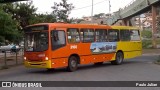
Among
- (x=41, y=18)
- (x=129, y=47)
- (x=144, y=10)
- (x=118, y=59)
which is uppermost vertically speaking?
(x=144, y=10)

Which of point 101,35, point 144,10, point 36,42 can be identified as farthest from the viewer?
point 144,10

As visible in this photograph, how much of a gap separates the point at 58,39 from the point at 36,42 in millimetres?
1263

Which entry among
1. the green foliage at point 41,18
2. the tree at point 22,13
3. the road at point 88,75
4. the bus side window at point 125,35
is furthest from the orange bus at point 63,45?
the tree at point 22,13

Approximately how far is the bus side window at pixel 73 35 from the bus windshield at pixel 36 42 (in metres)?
1.70

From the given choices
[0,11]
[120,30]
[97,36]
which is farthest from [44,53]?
[0,11]

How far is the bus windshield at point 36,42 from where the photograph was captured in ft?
66.6

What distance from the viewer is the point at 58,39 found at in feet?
67.5

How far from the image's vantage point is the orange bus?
2017 cm

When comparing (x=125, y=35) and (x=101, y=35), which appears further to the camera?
(x=125, y=35)

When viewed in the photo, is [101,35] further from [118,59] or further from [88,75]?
[88,75]

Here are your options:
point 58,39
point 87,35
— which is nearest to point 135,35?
point 87,35

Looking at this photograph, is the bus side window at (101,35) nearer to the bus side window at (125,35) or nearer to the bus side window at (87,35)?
the bus side window at (87,35)

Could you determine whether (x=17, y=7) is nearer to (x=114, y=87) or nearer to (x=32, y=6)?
(x=32, y=6)

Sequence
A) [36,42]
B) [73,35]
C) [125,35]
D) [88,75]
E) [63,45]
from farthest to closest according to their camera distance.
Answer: [125,35] < [73,35] < [63,45] < [36,42] < [88,75]
